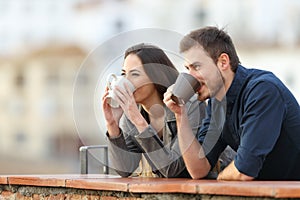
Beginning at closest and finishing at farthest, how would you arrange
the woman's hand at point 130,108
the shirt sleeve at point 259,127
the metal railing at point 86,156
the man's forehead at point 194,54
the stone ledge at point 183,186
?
the stone ledge at point 183,186 < the shirt sleeve at point 259,127 < the man's forehead at point 194,54 < the woman's hand at point 130,108 < the metal railing at point 86,156

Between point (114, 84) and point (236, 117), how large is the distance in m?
0.63

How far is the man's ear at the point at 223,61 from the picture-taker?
4.83m

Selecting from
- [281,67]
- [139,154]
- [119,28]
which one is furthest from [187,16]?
[139,154]

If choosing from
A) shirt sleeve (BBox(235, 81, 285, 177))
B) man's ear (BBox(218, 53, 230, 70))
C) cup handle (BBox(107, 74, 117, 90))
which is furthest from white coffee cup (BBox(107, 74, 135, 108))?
shirt sleeve (BBox(235, 81, 285, 177))

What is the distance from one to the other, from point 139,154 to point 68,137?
56549mm

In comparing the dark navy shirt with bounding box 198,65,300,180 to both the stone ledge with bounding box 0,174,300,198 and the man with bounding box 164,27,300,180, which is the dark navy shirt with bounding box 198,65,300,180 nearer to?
the man with bounding box 164,27,300,180

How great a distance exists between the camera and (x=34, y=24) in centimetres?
6216

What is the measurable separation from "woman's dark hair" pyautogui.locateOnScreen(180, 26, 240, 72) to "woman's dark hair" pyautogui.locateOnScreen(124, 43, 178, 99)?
0.99ft

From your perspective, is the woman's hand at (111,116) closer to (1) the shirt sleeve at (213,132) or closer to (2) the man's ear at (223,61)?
(1) the shirt sleeve at (213,132)

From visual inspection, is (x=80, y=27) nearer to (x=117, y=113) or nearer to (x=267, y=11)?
(x=267, y=11)

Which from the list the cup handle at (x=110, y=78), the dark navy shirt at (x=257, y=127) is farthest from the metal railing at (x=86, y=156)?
the dark navy shirt at (x=257, y=127)

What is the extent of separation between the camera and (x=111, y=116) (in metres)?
5.18

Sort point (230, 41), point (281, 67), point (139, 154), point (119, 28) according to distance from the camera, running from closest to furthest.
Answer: point (230, 41) → point (139, 154) → point (281, 67) → point (119, 28)

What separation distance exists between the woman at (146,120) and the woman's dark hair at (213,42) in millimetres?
318
